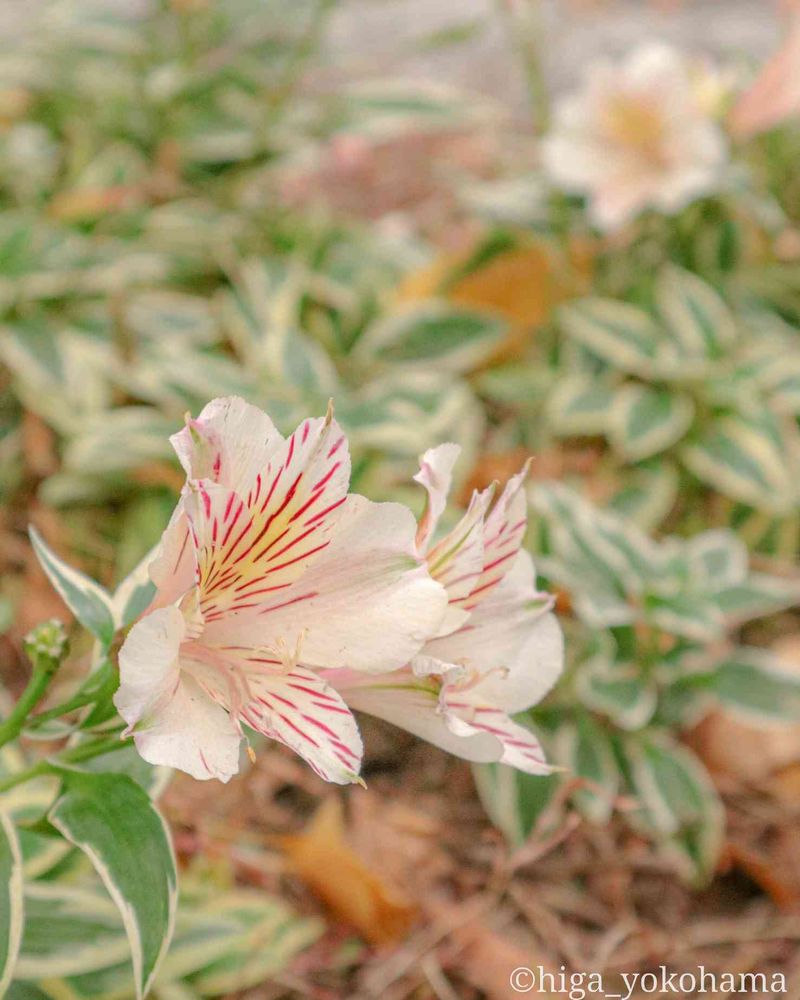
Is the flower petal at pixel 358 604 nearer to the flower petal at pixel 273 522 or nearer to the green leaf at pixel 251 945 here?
the flower petal at pixel 273 522

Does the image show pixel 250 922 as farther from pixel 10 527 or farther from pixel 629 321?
pixel 629 321

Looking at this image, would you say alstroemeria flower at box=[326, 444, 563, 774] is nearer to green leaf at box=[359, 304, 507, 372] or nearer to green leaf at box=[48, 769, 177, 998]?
green leaf at box=[48, 769, 177, 998]

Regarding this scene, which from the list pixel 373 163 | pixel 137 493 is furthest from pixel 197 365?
pixel 373 163

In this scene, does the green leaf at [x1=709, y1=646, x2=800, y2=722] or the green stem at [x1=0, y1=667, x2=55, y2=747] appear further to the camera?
the green leaf at [x1=709, y1=646, x2=800, y2=722]

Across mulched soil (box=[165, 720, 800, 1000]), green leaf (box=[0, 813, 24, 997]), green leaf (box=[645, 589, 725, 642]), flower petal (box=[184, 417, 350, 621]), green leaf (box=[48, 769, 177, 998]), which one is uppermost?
flower petal (box=[184, 417, 350, 621])

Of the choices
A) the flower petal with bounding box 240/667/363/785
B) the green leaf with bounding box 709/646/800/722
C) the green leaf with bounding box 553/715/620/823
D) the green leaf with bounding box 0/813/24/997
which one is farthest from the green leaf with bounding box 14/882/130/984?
the green leaf with bounding box 709/646/800/722

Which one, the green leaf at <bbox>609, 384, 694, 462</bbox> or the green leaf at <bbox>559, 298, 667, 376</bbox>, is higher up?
the green leaf at <bbox>559, 298, 667, 376</bbox>

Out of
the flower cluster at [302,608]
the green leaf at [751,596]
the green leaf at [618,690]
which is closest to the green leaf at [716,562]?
the green leaf at [751,596]
